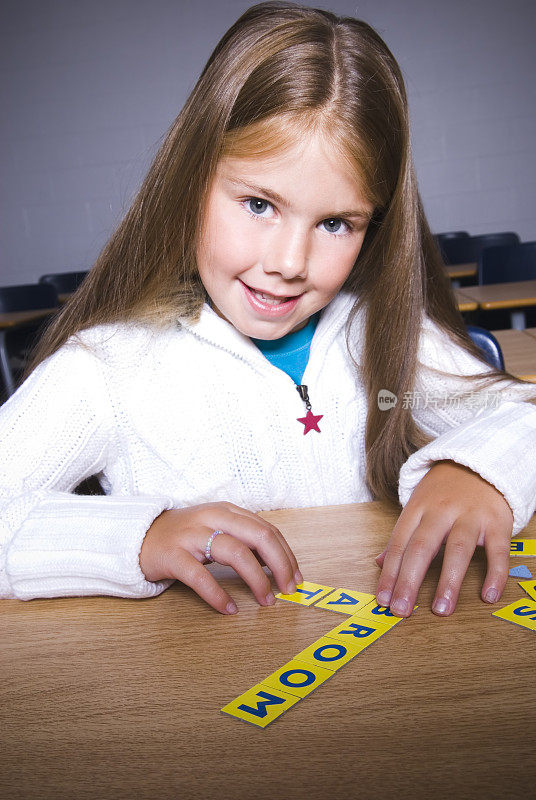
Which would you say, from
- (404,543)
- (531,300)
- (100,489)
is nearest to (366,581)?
(404,543)

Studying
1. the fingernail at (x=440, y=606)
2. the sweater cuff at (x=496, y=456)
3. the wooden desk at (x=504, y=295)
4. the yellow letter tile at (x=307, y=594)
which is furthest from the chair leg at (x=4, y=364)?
the fingernail at (x=440, y=606)

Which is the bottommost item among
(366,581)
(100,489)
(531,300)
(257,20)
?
(531,300)

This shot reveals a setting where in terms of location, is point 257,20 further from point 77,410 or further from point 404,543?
point 404,543

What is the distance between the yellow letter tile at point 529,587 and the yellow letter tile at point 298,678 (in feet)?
0.69

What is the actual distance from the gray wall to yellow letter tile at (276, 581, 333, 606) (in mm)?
4981

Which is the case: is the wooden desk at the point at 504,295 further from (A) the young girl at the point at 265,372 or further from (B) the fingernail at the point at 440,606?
(B) the fingernail at the point at 440,606

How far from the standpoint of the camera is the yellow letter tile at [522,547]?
75 cm

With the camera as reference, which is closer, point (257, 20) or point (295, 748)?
point (295, 748)

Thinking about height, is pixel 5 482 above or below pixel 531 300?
above

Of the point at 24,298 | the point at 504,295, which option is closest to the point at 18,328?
the point at 24,298

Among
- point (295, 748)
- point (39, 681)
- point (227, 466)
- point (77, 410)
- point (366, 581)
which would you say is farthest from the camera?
point (227, 466)

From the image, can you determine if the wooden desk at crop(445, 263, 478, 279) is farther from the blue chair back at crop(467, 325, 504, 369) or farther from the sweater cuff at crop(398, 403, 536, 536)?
the sweater cuff at crop(398, 403, 536, 536)

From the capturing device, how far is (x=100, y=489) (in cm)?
120

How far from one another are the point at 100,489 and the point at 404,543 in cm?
61
